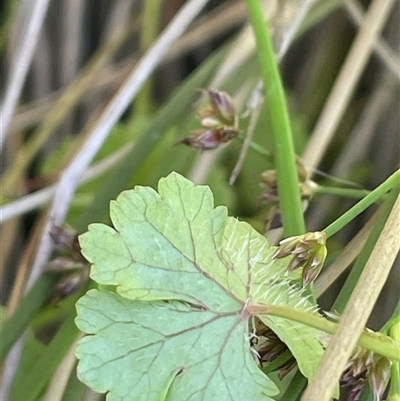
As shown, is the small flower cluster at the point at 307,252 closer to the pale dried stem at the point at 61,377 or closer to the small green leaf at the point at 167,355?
the small green leaf at the point at 167,355

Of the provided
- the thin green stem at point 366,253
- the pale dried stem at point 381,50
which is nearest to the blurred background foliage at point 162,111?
the pale dried stem at point 381,50

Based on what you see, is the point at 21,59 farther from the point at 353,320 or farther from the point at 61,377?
the point at 353,320

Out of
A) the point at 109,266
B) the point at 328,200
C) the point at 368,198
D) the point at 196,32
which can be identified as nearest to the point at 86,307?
the point at 109,266

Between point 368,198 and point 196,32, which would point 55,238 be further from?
point 196,32

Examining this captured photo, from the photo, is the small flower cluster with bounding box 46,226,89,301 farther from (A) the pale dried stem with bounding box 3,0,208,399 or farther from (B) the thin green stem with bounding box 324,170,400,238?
(B) the thin green stem with bounding box 324,170,400,238

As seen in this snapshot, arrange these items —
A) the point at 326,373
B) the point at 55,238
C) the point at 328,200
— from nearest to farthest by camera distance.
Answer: the point at 326,373 < the point at 55,238 < the point at 328,200
